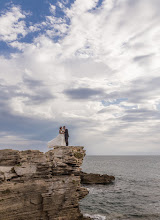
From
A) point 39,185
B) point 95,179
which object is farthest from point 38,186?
point 95,179

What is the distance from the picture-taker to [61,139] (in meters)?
25.7

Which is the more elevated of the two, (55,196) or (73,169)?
(73,169)

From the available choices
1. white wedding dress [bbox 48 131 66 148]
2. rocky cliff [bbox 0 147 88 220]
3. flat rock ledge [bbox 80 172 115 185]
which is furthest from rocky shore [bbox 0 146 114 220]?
flat rock ledge [bbox 80 172 115 185]

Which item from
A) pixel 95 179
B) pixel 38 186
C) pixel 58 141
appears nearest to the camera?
pixel 38 186

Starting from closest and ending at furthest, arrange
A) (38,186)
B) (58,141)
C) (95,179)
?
(38,186) < (58,141) < (95,179)

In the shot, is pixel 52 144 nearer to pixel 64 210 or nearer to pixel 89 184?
pixel 64 210

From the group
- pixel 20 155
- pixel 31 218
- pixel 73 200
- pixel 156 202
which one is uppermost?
pixel 20 155

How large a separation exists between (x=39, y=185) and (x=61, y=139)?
25.1 feet

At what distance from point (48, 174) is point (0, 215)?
18.8 feet

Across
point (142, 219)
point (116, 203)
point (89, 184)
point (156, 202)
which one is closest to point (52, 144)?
point (142, 219)

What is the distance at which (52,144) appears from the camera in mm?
25547

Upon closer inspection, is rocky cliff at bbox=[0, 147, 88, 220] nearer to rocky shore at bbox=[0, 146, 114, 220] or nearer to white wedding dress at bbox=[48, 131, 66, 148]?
rocky shore at bbox=[0, 146, 114, 220]

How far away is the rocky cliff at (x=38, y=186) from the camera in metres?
18.3

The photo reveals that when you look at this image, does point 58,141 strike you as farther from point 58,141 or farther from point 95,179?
point 95,179
